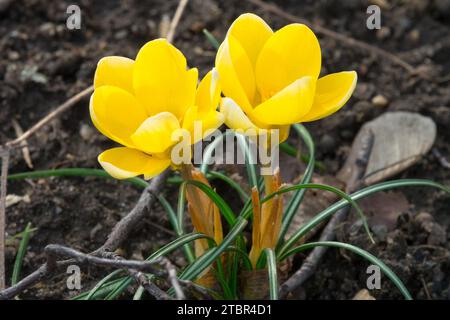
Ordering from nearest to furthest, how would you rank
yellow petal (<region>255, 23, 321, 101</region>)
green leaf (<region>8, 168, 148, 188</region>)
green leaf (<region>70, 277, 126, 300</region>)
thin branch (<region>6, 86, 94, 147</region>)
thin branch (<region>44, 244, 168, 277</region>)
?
thin branch (<region>44, 244, 168, 277</region>) → yellow petal (<region>255, 23, 321, 101</region>) → green leaf (<region>70, 277, 126, 300</region>) → green leaf (<region>8, 168, 148, 188</region>) → thin branch (<region>6, 86, 94, 147</region>)

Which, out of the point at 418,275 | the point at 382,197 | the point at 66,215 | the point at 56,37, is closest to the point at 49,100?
the point at 56,37

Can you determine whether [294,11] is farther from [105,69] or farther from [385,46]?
[105,69]

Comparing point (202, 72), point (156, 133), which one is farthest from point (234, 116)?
point (202, 72)

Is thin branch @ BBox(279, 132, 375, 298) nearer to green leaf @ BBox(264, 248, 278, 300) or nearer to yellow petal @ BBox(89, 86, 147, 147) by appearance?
green leaf @ BBox(264, 248, 278, 300)

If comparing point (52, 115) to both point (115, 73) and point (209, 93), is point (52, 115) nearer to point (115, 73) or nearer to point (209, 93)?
point (115, 73)

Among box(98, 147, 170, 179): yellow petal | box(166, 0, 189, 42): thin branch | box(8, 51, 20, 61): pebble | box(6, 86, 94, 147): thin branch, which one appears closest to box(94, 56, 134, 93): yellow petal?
box(98, 147, 170, 179): yellow petal

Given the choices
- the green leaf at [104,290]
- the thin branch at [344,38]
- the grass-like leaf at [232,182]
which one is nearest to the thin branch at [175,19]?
the thin branch at [344,38]
